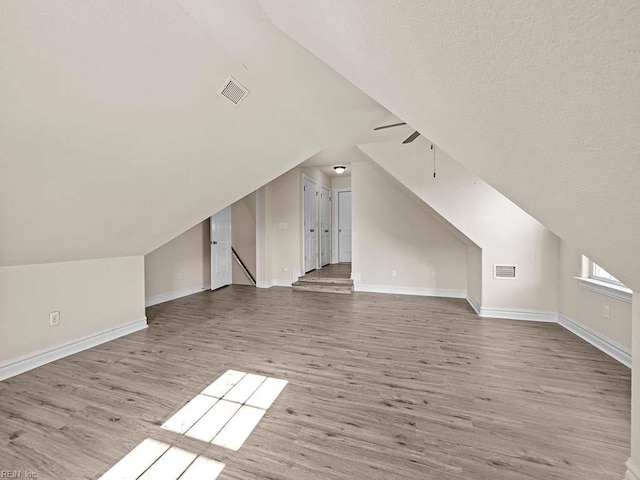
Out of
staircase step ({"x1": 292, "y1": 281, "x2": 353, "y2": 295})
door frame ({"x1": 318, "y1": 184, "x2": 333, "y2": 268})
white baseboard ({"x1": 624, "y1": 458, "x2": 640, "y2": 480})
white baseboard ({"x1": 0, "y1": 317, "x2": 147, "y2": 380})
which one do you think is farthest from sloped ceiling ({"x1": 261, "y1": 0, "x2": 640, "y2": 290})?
door frame ({"x1": 318, "y1": 184, "x2": 333, "y2": 268})

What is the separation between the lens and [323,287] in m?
5.52

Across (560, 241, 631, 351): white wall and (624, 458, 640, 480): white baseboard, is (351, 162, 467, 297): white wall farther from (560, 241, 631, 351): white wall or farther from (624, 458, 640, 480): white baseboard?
(624, 458, 640, 480): white baseboard

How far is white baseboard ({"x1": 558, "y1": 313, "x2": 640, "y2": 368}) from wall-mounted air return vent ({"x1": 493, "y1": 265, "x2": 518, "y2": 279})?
696 millimetres

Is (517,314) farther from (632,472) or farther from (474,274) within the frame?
(632,472)

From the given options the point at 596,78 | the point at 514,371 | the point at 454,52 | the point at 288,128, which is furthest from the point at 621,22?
the point at 288,128

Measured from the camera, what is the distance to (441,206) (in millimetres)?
3914

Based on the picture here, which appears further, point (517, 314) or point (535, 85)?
point (517, 314)

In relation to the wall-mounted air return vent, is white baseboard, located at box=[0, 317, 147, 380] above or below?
below

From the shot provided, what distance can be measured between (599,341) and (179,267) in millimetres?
5717

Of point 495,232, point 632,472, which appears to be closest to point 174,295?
point 495,232

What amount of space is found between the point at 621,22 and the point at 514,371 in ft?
8.90

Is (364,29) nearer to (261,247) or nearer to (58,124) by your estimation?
(58,124)

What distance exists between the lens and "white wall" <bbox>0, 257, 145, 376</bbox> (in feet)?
7.69

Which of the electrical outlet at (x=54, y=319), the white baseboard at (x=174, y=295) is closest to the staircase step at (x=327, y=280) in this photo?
the white baseboard at (x=174, y=295)
